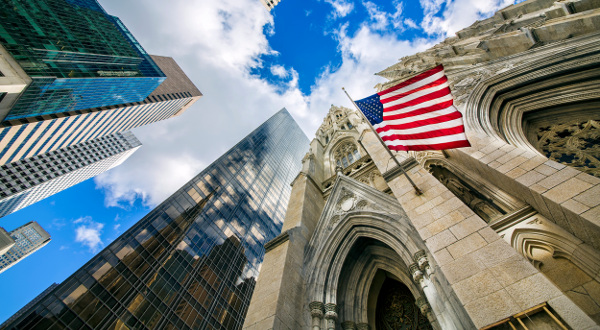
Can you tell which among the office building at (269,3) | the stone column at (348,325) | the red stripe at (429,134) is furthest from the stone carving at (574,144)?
the office building at (269,3)

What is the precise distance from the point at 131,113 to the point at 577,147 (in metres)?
79.7

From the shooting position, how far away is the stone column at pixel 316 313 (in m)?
6.46

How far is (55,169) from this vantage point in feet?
248

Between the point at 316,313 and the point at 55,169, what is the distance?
104 meters

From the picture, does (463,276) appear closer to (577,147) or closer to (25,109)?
(577,147)

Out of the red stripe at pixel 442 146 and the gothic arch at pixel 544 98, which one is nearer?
the red stripe at pixel 442 146

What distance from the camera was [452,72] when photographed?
10922 millimetres

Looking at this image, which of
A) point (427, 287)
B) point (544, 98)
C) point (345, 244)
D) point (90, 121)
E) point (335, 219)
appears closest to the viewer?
point (427, 287)

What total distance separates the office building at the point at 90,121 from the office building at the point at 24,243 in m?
85.6

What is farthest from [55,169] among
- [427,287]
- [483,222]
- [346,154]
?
[483,222]

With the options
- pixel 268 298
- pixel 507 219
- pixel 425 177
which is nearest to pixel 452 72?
pixel 425 177

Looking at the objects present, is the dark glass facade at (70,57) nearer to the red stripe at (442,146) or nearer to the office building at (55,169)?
the office building at (55,169)

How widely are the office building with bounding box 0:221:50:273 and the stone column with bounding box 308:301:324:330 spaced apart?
15067 cm

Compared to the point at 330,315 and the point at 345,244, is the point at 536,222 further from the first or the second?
the point at 330,315
